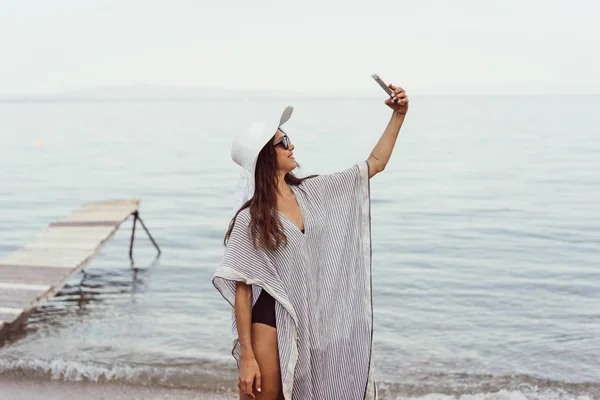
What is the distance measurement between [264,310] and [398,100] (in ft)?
3.48

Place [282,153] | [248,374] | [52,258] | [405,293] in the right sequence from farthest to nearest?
1. [405,293]
2. [52,258]
3. [282,153]
4. [248,374]

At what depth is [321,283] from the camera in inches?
138

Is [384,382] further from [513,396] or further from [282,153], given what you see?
[282,153]

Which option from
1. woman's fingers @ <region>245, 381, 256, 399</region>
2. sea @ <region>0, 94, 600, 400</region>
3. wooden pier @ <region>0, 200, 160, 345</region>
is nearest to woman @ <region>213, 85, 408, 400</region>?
woman's fingers @ <region>245, 381, 256, 399</region>

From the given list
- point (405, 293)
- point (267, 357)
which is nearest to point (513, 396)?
point (267, 357)

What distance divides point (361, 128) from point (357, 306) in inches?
2324

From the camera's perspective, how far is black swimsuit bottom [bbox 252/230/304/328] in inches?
132

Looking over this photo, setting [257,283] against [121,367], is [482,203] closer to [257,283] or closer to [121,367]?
[121,367]

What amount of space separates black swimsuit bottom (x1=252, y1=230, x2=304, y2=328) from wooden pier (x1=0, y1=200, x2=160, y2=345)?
12.9ft

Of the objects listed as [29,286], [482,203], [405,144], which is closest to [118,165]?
[405,144]

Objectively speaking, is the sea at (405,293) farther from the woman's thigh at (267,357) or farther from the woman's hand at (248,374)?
the woman's hand at (248,374)

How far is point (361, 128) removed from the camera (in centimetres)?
6212

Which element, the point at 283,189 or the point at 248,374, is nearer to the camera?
the point at 248,374

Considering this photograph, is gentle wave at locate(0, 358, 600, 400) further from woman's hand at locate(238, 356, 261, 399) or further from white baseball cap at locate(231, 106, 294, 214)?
white baseball cap at locate(231, 106, 294, 214)
